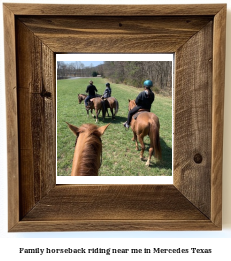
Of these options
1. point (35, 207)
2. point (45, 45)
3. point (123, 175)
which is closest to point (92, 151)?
point (123, 175)

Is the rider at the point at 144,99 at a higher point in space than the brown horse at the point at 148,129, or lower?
higher

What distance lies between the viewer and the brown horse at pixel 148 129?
74cm

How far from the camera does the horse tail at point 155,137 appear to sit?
739 millimetres

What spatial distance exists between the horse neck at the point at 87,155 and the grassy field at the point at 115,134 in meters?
0.02

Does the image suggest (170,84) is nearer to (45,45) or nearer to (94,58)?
(94,58)

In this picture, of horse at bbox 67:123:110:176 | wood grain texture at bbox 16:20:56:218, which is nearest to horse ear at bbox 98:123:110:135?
horse at bbox 67:123:110:176

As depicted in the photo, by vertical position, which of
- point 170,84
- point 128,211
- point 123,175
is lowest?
point 128,211

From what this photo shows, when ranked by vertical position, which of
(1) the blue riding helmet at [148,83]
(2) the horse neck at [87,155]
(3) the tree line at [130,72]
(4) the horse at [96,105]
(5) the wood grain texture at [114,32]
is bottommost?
(2) the horse neck at [87,155]

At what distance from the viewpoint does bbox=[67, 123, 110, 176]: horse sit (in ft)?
2.45

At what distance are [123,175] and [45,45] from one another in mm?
454

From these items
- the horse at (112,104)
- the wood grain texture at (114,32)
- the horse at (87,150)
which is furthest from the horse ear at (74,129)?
the wood grain texture at (114,32)

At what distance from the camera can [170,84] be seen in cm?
73

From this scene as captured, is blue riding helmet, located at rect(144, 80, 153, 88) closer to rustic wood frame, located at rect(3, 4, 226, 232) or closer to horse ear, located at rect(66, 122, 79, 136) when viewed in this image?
rustic wood frame, located at rect(3, 4, 226, 232)

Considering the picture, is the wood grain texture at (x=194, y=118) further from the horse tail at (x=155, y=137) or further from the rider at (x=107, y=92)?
the rider at (x=107, y=92)
